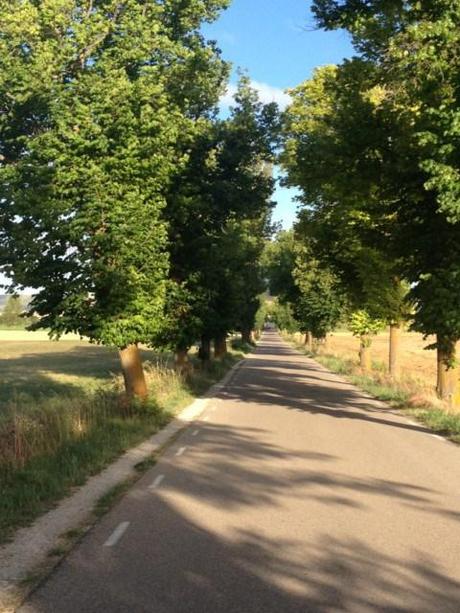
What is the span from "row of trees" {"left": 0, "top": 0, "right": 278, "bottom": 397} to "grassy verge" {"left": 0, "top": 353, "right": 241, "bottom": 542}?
4.11 feet

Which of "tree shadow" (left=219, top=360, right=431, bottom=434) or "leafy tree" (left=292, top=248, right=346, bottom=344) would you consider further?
"leafy tree" (left=292, top=248, right=346, bottom=344)

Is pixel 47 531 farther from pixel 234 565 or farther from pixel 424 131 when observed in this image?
pixel 424 131

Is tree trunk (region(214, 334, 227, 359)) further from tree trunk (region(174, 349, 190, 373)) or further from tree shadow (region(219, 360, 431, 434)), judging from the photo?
tree trunk (region(174, 349, 190, 373))

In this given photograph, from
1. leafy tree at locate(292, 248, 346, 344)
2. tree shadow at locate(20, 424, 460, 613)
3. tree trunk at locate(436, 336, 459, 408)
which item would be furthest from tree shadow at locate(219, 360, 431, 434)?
leafy tree at locate(292, 248, 346, 344)

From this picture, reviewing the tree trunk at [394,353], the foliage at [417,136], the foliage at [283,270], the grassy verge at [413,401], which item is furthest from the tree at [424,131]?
the foliage at [283,270]

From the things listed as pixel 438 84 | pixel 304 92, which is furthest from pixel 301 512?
pixel 304 92

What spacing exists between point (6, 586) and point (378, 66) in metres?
14.2

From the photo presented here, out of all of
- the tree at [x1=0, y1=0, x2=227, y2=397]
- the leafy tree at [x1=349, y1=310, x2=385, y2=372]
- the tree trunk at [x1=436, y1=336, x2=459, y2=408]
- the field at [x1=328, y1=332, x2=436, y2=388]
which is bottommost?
the field at [x1=328, y1=332, x2=436, y2=388]

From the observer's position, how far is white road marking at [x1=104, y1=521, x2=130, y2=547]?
6.65 metres

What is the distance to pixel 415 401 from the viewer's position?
1950cm

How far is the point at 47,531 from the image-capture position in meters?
7.05

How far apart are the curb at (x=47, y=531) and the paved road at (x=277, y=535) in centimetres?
24

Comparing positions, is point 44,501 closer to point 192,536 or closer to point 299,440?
point 192,536

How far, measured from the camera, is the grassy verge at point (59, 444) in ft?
26.8
